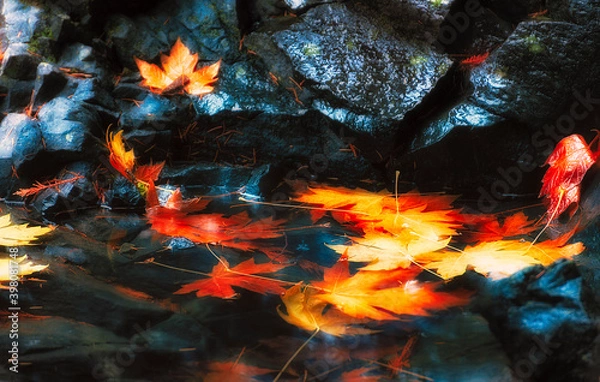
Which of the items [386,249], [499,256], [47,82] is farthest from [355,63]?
[47,82]

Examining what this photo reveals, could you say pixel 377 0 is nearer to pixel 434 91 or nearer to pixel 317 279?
pixel 434 91

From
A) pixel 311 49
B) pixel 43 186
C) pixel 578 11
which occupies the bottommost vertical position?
pixel 43 186

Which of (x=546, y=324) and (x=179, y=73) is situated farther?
(x=179, y=73)

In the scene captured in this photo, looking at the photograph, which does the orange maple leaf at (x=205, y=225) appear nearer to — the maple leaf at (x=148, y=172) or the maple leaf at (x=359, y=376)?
the maple leaf at (x=148, y=172)

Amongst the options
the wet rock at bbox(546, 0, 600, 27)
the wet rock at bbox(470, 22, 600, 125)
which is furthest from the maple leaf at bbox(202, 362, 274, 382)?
the wet rock at bbox(546, 0, 600, 27)

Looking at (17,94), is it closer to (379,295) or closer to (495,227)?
(379,295)

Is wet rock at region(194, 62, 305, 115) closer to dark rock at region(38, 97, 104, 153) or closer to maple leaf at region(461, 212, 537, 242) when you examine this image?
dark rock at region(38, 97, 104, 153)

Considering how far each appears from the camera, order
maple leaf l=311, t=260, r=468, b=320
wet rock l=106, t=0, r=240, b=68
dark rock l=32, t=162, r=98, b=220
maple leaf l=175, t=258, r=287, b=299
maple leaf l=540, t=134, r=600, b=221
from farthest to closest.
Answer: wet rock l=106, t=0, r=240, b=68 → dark rock l=32, t=162, r=98, b=220 → maple leaf l=540, t=134, r=600, b=221 → maple leaf l=175, t=258, r=287, b=299 → maple leaf l=311, t=260, r=468, b=320
